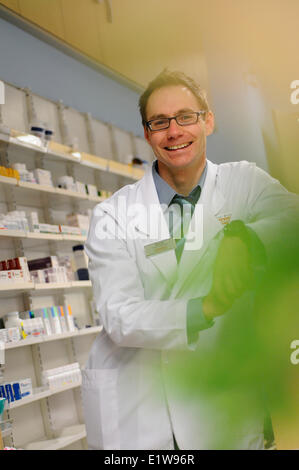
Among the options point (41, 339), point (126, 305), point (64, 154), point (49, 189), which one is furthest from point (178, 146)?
point (64, 154)

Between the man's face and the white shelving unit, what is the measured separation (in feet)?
5.59

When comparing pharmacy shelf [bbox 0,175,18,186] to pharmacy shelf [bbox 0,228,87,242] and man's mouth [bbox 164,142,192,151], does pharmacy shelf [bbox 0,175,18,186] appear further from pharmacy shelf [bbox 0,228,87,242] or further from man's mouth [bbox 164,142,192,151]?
man's mouth [bbox 164,142,192,151]

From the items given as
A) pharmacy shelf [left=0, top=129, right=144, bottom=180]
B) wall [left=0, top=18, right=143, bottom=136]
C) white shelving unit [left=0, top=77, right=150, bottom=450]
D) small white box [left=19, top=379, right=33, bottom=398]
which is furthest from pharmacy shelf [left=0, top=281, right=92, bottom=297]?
wall [left=0, top=18, right=143, bottom=136]

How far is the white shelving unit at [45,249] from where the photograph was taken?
2701 millimetres

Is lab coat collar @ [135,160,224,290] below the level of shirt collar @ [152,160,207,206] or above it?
below

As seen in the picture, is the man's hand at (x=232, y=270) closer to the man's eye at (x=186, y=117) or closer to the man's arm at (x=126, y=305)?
the man's arm at (x=126, y=305)

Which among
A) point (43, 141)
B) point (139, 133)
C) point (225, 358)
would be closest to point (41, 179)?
point (43, 141)

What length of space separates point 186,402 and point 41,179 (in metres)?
2.29

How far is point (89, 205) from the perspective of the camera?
3.40m

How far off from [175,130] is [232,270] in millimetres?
367

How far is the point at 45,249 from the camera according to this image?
3.09 meters

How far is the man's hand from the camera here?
0.62 m

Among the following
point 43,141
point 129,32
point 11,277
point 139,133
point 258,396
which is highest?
point 139,133
